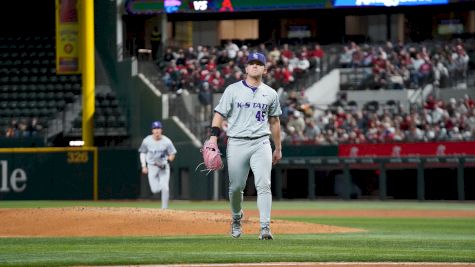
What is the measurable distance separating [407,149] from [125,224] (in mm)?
14339

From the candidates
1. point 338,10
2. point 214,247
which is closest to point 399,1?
point 338,10

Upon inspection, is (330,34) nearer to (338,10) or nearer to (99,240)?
(338,10)

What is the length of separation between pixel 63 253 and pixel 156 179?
10972mm

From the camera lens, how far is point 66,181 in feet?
98.7

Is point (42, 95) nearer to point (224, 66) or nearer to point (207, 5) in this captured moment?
point (224, 66)

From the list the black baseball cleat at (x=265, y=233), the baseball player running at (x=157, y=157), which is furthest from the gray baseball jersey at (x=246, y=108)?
the baseball player running at (x=157, y=157)

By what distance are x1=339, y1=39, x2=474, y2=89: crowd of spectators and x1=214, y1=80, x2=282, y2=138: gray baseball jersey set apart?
19.5 metres

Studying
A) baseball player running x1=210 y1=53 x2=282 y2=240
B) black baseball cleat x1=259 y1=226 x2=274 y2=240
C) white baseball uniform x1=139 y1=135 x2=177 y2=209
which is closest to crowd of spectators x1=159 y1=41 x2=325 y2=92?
white baseball uniform x1=139 y1=135 x2=177 y2=209

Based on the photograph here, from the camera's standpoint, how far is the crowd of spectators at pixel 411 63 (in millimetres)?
30859

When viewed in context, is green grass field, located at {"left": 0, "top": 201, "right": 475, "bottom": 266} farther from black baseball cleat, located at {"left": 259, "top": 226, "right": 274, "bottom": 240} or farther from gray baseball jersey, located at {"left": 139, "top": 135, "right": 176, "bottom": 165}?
gray baseball jersey, located at {"left": 139, "top": 135, "right": 176, "bottom": 165}

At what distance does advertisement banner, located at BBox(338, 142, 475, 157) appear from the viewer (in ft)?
90.7

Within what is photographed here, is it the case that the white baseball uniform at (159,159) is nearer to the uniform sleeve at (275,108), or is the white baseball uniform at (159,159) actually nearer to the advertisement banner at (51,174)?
the advertisement banner at (51,174)

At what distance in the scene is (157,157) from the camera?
69.9 feet

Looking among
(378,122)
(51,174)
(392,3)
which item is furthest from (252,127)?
(392,3)
